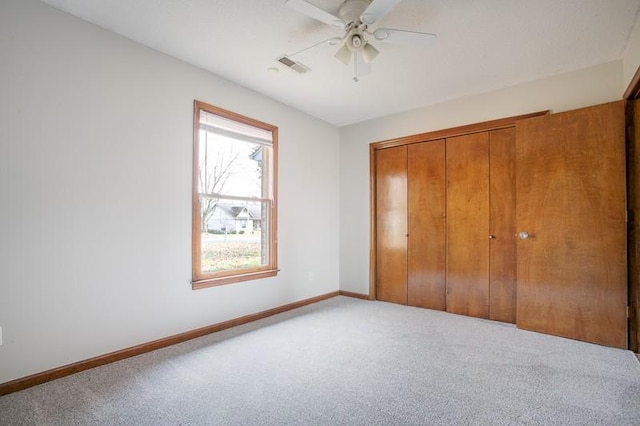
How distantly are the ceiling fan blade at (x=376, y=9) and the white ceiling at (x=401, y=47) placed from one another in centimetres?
29

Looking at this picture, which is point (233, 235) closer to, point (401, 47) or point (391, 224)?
point (391, 224)

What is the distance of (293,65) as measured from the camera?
295 centimetres

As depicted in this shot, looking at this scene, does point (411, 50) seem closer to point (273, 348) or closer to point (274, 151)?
point (274, 151)

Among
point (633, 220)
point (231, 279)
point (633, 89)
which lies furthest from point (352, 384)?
point (633, 89)

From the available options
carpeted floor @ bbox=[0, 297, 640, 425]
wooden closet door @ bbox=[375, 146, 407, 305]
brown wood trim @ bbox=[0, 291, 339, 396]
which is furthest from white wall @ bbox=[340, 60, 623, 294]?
carpeted floor @ bbox=[0, 297, 640, 425]

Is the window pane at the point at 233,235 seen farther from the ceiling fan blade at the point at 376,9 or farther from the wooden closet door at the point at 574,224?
the wooden closet door at the point at 574,224

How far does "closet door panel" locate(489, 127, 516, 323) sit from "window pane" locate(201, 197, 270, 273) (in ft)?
8.79

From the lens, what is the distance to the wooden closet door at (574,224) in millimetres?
2725

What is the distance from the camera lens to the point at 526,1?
210 cm

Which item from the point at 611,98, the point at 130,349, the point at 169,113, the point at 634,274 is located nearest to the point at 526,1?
the point at 611,98

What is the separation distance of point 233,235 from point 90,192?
1.37 meters

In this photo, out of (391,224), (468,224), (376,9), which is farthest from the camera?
(391,224)

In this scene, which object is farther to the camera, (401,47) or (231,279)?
(231,279)

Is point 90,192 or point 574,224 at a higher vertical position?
point 90,192
